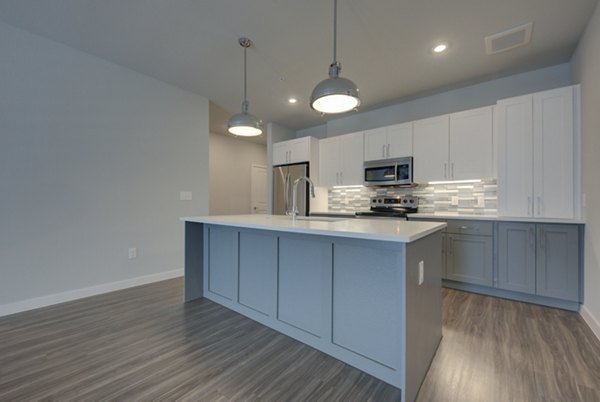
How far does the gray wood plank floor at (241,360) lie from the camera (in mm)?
1413

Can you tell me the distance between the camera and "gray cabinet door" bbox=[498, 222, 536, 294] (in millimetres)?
2645

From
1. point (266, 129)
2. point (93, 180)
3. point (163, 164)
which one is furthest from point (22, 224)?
point (266, 129)

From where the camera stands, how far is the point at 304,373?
1564 millimetres

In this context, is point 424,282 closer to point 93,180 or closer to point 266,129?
point 93,180

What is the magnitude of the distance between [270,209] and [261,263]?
2.99m

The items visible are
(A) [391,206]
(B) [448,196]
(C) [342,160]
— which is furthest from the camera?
(C) [342,160]

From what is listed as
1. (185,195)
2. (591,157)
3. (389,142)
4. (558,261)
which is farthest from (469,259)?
(185,195)

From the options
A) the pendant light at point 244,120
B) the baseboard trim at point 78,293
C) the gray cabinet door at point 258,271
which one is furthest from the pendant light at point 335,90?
the baseboard trim at point 78,293

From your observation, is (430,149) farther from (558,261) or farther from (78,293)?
(78,293)

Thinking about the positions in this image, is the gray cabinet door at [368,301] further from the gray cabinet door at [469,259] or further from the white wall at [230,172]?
the white wall at [230,172]

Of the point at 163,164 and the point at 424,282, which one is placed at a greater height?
the point at 163,164

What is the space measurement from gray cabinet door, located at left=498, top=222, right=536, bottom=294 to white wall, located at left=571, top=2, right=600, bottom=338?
38 cm

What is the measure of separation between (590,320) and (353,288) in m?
2.25

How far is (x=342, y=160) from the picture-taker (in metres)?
4.48
